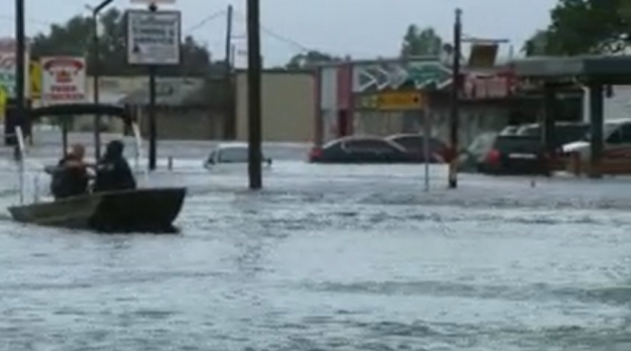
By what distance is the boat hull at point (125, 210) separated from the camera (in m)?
32.8

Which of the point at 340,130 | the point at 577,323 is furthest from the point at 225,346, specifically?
the point at 340,130

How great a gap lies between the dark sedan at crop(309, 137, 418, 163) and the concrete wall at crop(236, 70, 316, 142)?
38.9 m

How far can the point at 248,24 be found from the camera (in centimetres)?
5231

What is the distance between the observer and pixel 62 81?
69625 mm

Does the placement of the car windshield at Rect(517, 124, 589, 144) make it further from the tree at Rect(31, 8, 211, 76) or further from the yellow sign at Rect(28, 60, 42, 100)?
the tree at Rect(31, 8, 211, 76)

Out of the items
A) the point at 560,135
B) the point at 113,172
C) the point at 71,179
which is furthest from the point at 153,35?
the point at 113,172

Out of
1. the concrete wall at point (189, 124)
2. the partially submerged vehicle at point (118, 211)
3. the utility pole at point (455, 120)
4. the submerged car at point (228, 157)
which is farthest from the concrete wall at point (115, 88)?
Answer: the partially submerged vehicle at point (118, 211)

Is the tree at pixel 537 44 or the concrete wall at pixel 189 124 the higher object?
the tree at pixel 537 44

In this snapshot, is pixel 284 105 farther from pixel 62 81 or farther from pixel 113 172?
pixel 113 172

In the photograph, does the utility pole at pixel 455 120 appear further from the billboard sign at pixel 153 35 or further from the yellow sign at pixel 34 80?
the yellow sign at pixel 34 80

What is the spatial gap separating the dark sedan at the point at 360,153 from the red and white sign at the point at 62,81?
1191 centimetres

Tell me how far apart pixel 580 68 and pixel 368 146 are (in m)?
17.7

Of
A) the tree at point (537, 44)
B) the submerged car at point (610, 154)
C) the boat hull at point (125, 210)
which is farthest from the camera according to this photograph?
the tree at point (537, 44)

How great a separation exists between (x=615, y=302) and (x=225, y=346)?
578cm
